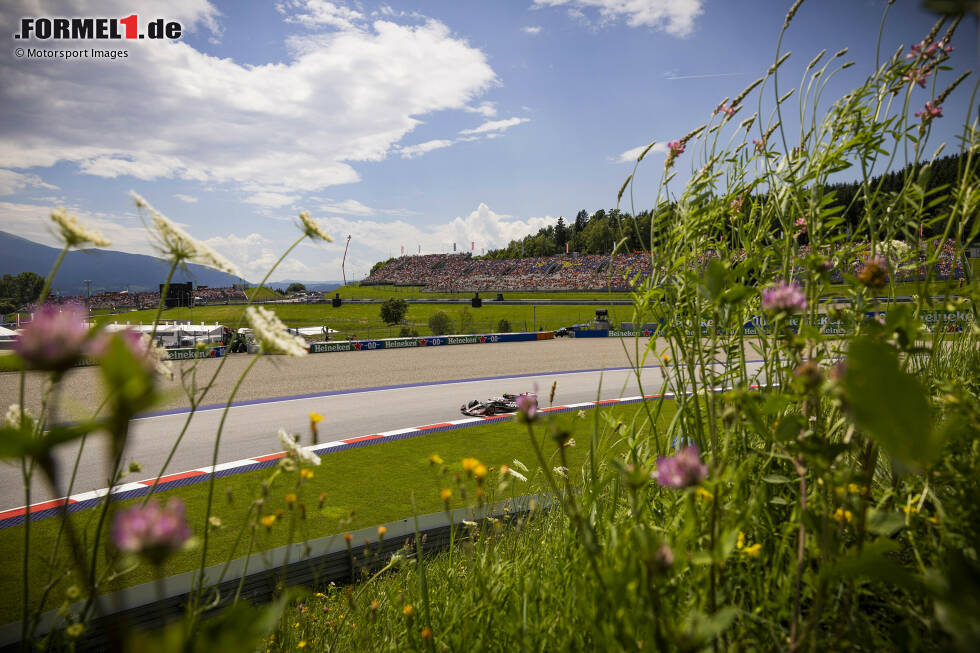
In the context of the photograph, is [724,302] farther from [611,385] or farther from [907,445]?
[611,385]

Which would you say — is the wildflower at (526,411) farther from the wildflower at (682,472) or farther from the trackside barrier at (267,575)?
the trackside barrier at (267,575)

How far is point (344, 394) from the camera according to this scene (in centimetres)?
1444

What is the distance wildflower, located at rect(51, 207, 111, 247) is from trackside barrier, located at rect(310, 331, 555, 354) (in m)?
23.4

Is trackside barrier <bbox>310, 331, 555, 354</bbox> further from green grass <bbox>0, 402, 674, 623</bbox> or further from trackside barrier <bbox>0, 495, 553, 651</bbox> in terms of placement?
trackside barrier <bbox>0, 495, 553, 651</bbox>

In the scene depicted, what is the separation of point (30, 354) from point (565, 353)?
79.0ft

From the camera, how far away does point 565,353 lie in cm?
2412

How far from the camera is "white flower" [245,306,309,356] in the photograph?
94 centimetres

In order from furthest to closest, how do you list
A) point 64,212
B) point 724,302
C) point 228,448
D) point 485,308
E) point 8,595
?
1. point 485,308
2. point 228,448
3. point 8,595
4. point 724,302
5. point 64,212

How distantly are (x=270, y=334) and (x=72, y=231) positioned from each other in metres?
0.40

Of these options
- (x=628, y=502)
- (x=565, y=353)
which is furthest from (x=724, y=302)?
(x=565, y=353)

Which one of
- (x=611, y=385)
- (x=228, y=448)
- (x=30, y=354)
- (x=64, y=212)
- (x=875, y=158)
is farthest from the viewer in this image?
(x=611, y=385)

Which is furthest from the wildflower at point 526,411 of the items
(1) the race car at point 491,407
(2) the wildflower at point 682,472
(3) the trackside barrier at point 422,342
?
(3) the trackside barrier at point 422,342

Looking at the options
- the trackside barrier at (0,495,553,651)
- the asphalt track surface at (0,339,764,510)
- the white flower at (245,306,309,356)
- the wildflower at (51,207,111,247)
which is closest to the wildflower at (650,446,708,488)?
the white flower at (245,306,309,356)

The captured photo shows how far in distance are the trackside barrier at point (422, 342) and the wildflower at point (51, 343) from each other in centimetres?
2394
